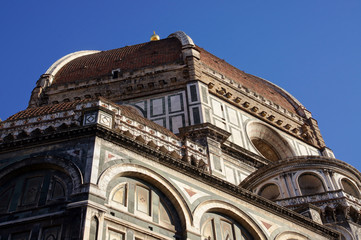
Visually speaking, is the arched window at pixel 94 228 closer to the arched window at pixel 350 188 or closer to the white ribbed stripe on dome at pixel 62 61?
the arched window at pixel 350 188

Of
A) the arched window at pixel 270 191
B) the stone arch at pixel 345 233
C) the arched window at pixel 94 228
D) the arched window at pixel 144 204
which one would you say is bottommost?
the arched window at pixel 94 228

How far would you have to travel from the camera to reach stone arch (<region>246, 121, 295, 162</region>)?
28423 millimetres

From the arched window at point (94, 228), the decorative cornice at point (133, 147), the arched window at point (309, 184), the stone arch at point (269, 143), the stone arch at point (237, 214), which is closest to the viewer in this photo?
the arched window at point (94, 228)

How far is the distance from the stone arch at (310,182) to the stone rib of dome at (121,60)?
11038 mm

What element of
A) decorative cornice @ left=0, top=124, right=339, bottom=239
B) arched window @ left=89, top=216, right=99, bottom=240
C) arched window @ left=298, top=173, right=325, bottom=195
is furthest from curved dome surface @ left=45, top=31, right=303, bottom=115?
arched window @ left=89, top=216, right=99, bottom=240

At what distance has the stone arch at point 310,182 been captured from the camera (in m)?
22.0

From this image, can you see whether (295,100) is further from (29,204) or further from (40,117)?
(29,204)

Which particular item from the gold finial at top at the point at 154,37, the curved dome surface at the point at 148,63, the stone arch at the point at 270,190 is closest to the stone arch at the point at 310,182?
the stone arch at the point at 270,190

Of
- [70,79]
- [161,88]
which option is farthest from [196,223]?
[70,79]

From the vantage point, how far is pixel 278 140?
29.1m

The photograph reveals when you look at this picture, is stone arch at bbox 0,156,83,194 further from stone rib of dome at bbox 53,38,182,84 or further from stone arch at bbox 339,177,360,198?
stone rib of dome at bbox 53,38,182,84

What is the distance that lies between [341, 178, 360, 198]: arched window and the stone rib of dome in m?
12.2

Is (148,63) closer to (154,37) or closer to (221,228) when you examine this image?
(154,37)

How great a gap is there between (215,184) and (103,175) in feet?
12.6
